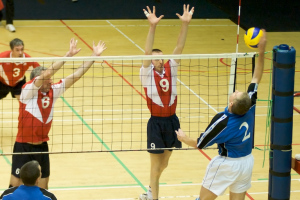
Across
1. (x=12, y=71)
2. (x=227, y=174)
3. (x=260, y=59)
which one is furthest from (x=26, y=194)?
(x=12, y=71)

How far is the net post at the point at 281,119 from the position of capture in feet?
22.7

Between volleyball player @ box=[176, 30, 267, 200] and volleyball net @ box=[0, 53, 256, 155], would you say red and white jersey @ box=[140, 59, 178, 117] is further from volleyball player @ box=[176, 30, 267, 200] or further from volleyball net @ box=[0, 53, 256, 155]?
volleyball net @ box=[0, 53, 256, 155]

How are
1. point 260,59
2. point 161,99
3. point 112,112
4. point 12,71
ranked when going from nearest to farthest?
point 260,59 < point 161,99 < point 12,71 < point 112,112

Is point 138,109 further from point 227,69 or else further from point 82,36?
point 82,36

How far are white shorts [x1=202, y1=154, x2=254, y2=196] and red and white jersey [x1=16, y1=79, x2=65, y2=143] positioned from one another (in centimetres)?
206

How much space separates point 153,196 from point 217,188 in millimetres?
1644

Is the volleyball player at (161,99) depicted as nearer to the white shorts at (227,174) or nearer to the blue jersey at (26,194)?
the white shorts at (227,174)

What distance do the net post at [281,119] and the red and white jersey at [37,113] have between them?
2.54m

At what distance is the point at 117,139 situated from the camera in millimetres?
11156

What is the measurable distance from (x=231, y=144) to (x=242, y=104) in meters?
0.49

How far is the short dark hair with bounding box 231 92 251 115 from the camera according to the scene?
675cm

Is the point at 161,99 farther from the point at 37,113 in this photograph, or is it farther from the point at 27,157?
the point at 27,157

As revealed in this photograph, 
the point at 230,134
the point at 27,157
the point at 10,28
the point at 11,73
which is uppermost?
the point at 10,28

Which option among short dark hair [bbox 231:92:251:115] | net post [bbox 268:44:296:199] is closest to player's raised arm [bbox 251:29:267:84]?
net post [bbox 268:44:296:199]
